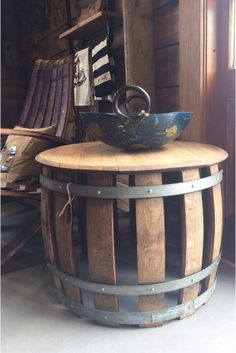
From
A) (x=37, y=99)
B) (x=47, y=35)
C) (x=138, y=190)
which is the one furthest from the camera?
(x=47, y=35)

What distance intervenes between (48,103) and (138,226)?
1.40 meters

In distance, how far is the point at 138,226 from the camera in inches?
41.0

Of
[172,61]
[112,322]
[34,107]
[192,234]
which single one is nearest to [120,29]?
[172,61]

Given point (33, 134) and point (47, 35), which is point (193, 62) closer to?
point (33, 134)

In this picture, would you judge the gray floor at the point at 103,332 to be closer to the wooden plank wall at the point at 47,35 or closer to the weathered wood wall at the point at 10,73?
the wooden plank wall at the point at 47,35

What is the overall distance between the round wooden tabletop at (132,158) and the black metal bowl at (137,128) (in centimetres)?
4

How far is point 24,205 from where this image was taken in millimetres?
2467

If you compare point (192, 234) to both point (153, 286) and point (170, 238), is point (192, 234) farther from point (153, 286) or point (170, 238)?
point (170, 238)

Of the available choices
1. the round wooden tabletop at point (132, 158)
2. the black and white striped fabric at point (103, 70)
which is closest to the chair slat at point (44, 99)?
the black and white striped fabric at point (103, 70)

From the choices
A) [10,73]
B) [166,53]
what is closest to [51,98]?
[166,53]

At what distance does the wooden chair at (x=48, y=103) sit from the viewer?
167 cm

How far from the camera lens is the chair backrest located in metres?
2.02

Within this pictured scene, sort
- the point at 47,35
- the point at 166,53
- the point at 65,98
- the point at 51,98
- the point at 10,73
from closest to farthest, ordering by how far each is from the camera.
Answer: the point at 166,53 → the point at 65,98 → the point at 51,98 → the point at 47,35 → the point at 10,73

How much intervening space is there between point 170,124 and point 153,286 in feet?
1.71
